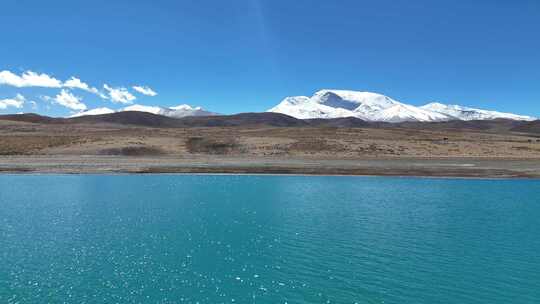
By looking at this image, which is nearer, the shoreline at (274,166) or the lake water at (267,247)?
the lake water at (267,247)

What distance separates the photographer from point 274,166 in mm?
79062

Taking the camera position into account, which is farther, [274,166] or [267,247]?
[274,166]

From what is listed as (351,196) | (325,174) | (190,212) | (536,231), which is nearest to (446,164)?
(325,174)

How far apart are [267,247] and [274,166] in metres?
49.8

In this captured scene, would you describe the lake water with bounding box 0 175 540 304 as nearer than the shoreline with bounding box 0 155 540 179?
Yes

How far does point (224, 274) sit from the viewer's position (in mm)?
24062

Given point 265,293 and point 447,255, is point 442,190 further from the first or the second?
point 265,293

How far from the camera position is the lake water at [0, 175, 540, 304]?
21.5m

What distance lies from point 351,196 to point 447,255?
24.4 m

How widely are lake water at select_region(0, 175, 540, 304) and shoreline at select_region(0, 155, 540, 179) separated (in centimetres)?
1883

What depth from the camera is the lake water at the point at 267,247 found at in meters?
21.5

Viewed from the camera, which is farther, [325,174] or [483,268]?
[325,174]

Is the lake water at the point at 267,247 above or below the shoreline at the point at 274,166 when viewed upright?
below

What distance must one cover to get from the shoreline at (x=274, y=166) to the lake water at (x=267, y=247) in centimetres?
1883
